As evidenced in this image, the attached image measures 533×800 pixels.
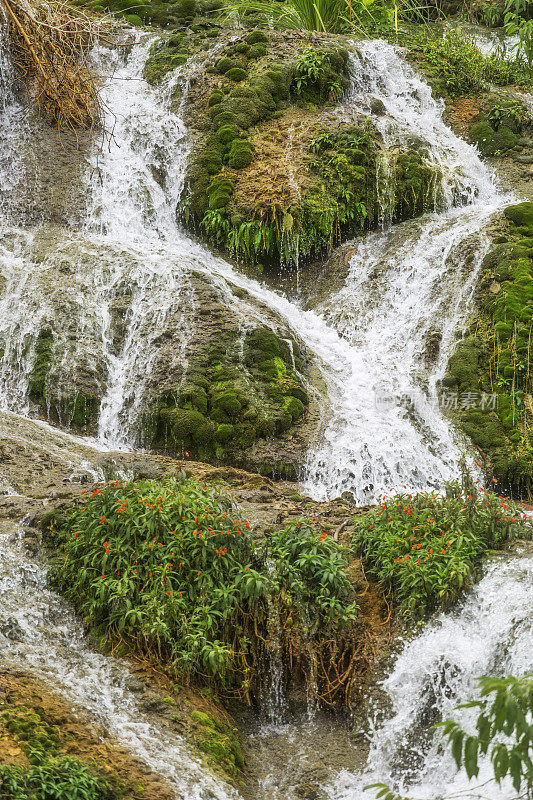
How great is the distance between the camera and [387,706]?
226 inches

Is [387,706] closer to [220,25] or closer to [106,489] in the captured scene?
[106,489]

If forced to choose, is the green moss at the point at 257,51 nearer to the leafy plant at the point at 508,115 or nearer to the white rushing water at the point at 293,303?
the white rushing water at the point at 293,303

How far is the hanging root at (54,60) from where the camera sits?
13.1 meters

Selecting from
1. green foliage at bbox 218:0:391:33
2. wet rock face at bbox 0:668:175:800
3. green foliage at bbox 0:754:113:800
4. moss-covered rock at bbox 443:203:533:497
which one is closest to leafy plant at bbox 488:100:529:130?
green foliage at bbox 218:0:391:33

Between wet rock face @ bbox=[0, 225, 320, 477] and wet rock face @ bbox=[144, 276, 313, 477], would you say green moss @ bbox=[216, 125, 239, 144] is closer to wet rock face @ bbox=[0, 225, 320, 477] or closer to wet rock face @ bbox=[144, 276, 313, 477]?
wet rock face @ bbox=[0, 225, 320, 477]

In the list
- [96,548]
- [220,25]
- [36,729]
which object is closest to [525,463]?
[96,548]

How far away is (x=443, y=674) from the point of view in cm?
565

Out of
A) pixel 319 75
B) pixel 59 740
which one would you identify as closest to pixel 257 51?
pixel 319 75

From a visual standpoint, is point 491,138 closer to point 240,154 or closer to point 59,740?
point 240,154

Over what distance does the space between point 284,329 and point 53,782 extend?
7.55 metres

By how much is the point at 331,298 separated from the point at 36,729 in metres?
8.93

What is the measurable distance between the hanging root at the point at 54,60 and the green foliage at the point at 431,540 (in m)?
10.4

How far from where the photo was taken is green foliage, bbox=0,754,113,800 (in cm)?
403

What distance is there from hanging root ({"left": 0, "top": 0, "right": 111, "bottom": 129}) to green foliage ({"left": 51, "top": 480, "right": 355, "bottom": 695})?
9.96 m
